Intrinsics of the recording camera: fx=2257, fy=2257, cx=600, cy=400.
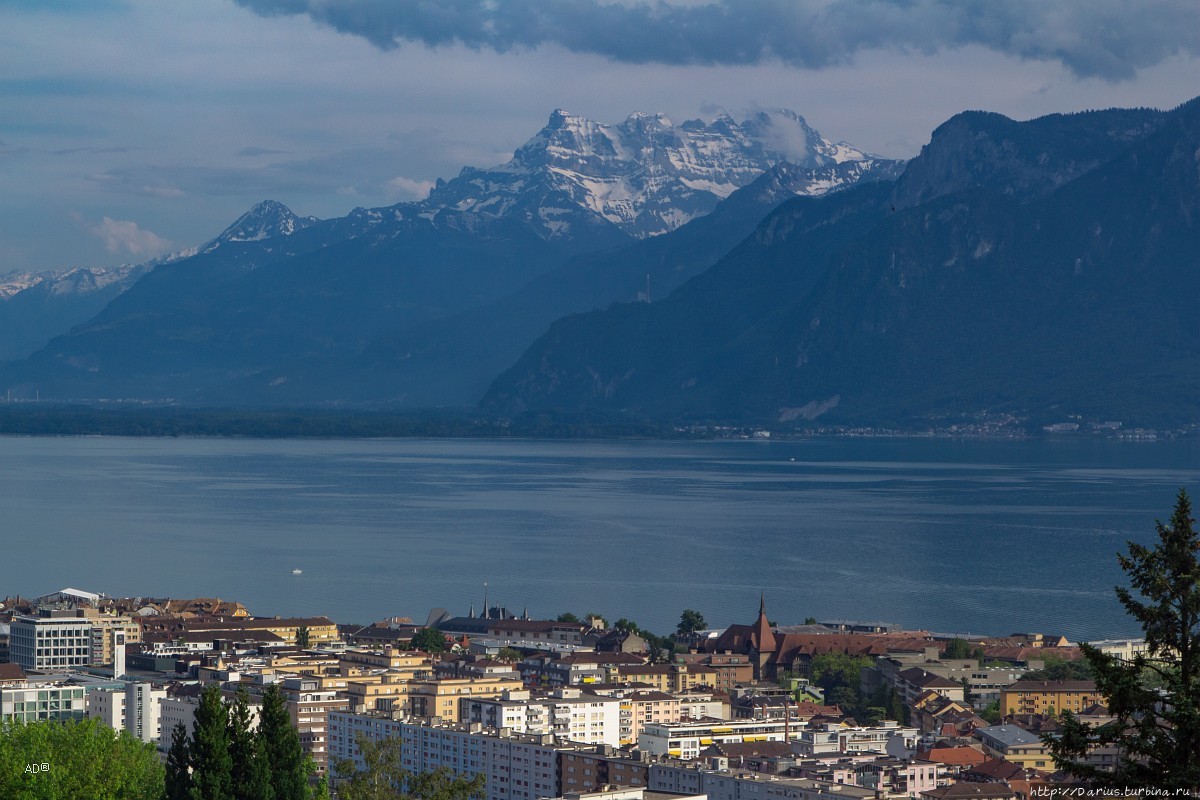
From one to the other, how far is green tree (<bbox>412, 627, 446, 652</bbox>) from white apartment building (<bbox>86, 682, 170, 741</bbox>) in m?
10.8

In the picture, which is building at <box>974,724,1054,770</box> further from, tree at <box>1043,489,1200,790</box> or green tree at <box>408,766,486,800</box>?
tree at <box>1043,489,1200,790</box>

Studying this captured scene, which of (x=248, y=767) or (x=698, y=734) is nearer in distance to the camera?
(x=248, y=767)

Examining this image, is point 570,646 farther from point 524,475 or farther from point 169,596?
point 524,475

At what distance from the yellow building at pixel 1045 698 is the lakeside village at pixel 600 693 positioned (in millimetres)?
54

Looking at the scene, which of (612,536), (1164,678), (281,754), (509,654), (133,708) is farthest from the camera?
(612,536)

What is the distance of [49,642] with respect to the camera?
165ft

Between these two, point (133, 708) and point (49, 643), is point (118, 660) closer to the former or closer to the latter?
point (49, 643)

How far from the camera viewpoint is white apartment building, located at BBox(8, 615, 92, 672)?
164 ft

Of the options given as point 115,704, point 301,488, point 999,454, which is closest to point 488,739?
point 115,704

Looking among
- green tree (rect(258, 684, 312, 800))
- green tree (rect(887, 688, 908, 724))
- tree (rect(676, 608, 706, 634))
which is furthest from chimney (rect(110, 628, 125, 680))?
green tree (rect(258, 684, 312, 800))

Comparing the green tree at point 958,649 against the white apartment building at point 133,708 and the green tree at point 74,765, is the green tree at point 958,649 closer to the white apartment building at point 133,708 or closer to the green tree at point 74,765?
the white apartment building at point 133,708

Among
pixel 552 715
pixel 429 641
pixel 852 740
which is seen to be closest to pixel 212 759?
pixel 552 715

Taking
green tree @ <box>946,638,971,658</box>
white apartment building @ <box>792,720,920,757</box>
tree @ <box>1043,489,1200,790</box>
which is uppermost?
tree @ <box>1043,489,1200,790</box>

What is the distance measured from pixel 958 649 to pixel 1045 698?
8.20 meters
